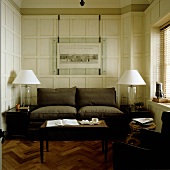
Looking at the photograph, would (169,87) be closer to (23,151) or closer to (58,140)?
(58,140)

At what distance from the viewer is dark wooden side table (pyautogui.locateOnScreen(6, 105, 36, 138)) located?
3955 mm

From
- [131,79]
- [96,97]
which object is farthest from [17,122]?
[131,79]

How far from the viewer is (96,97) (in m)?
4.53

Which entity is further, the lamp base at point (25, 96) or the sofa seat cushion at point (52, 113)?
the lamp base at point (25, 96)

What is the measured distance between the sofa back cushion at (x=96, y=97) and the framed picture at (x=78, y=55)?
0.64m

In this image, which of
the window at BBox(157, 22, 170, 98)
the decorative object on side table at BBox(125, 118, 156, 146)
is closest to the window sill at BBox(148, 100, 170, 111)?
the window at BBox(157, 22, 170, 98)

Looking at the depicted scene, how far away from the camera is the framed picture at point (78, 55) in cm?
496

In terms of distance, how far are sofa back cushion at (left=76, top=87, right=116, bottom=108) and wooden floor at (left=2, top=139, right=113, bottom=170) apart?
3.00 ft

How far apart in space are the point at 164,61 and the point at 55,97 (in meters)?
2.21

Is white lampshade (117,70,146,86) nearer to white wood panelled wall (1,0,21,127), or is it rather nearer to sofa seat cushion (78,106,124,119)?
sofa seat cushion (78,106,124,119)

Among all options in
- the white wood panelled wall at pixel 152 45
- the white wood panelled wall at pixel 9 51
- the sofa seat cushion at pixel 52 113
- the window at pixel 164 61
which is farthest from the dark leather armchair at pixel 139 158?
the white wood panelled wall at pixel 9 51

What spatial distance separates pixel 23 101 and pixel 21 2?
7.12 feet

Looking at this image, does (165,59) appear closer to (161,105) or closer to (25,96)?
(161,105)

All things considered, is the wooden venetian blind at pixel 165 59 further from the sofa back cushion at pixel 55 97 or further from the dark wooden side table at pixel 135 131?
the sofa back cushion at pixel 55 97
